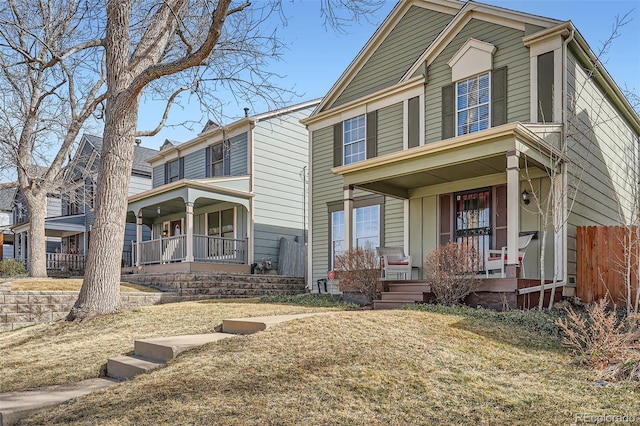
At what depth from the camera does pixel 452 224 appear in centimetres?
1118

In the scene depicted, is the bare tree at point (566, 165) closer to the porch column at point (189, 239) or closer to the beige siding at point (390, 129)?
the beige siding at point (390, 129)

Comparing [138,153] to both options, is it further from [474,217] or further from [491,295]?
[491,295]

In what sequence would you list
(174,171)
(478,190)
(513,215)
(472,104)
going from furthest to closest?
(174,171), (472,104), (478,190), (513,215)

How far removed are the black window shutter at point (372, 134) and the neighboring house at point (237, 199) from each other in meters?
4.24

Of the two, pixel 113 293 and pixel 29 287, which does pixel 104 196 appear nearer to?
pixel 113 293

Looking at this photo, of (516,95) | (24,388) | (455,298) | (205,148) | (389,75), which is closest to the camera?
(24,388)

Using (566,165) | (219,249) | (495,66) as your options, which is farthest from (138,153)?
(566,165)

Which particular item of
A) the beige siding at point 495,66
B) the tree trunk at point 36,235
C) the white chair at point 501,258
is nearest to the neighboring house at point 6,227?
the tree trunk at point 36,235

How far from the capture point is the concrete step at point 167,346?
218 inches

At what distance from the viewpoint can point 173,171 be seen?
21.4 meters

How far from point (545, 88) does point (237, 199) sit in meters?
10.4

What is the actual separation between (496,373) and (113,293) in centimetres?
715

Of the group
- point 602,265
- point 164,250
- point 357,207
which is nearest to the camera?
point 602,265

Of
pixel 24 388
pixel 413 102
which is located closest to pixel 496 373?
pixel 24 388
